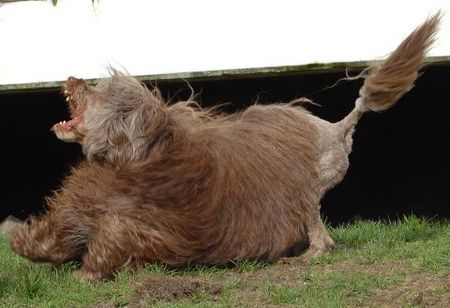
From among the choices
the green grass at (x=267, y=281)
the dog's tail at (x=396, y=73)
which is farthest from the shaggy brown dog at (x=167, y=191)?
the dog's tail at (x=396, y=73)

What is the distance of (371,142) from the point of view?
9.50m

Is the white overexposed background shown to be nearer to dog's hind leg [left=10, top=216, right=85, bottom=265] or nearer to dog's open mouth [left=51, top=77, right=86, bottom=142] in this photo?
dog's open mouth [left=51, top=77, right=86, bottom=142]

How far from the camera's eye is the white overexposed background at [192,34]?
7.14 meters

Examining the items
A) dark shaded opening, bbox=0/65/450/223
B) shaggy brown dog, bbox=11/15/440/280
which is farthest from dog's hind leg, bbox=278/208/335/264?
dark shaded opening, bbox=0/65/450/223

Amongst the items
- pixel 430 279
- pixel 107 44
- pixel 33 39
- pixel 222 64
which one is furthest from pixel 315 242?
pixel 33 39

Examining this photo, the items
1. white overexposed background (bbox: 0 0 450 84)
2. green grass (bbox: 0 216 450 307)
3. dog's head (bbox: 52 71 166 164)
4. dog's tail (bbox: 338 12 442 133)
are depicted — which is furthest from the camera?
white overexposed background (bbox: 0 0 450 84)

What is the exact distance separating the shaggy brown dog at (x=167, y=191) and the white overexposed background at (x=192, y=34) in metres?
1.37

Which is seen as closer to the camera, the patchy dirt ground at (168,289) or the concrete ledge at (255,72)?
the patchy dirt ground at (168,289)

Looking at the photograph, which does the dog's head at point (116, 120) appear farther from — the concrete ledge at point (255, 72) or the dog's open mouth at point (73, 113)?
the concrete ledge at point (255, 72)

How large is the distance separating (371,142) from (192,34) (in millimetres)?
2864

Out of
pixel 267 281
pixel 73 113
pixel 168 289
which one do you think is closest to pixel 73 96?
pixel 73 113

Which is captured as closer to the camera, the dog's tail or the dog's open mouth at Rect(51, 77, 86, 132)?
the dog's open mouth at Rect(51, 77, 86, 132)

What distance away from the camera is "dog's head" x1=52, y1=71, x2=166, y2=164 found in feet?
18.4

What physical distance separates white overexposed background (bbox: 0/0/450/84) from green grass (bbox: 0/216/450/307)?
5.78ft
